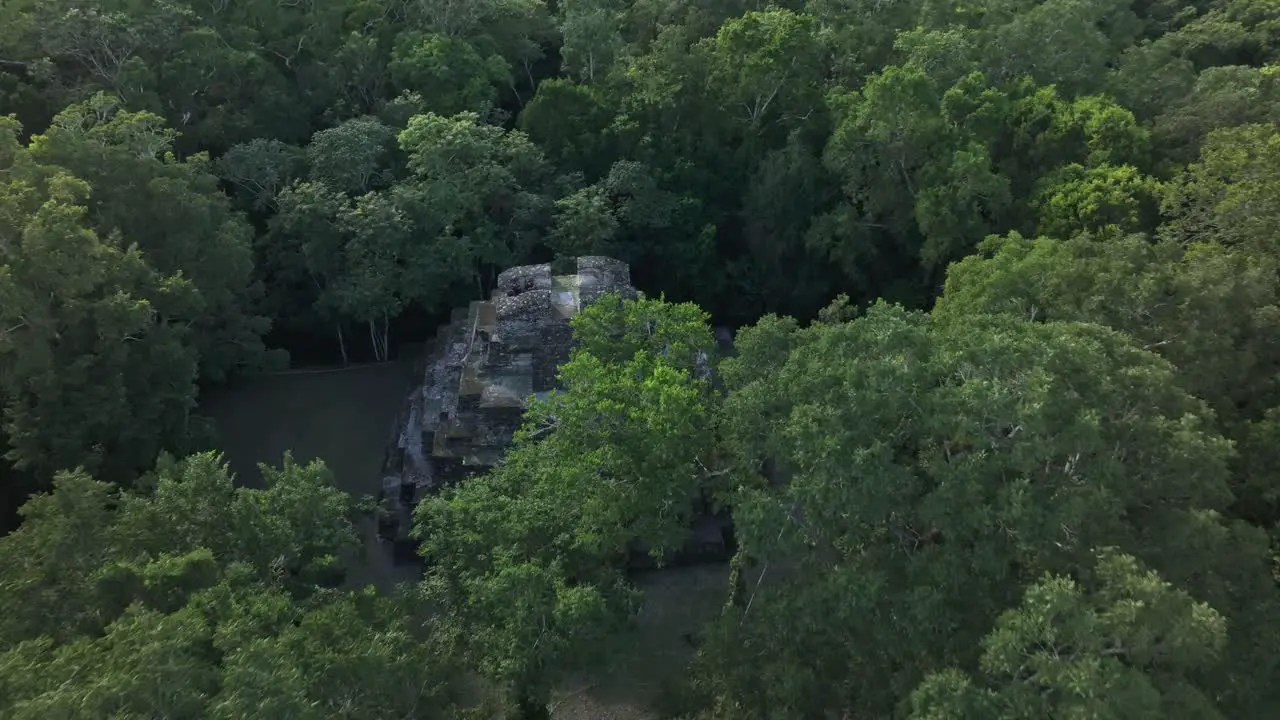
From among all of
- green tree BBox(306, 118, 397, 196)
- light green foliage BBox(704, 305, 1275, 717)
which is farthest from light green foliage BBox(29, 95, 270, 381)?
light green foliage BBox(704, 305, 1275, 717)

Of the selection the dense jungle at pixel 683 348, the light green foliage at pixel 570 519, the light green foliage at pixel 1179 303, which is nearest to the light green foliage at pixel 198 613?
the dense jungle at pixel 683 348

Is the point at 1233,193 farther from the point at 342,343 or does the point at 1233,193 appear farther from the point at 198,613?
the point at 342,343

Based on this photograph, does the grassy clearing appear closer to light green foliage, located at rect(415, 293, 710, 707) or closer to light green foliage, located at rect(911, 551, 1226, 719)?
light green foliage, located at rect(415, 293, 710, 707)

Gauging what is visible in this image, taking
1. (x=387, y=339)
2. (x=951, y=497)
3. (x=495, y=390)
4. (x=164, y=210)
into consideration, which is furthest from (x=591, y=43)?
(x=951, y=497)

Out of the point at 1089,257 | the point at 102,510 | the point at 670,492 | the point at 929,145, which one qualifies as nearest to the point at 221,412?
the point at 102,510

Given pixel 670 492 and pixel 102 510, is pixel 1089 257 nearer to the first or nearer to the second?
pixel 670 492
